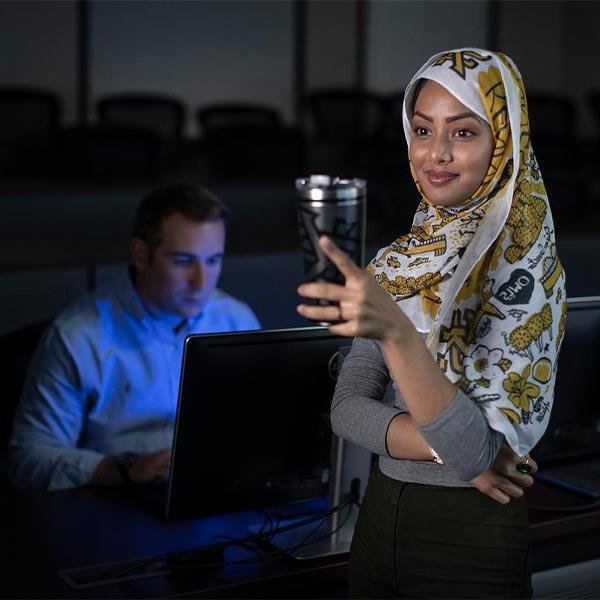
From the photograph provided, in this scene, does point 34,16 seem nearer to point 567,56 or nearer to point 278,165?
point 278,165

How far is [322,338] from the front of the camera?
6.30 ft

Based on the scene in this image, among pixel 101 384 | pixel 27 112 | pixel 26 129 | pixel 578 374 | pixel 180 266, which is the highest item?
pixel 27 112

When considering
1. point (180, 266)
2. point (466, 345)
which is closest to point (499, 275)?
point (466, 345)

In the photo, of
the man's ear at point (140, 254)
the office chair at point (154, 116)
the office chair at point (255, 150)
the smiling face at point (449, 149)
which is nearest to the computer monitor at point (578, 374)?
the smiling face at point (449, 149)

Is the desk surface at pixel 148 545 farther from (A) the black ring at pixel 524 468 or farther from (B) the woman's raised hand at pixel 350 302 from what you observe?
(B) the woman's raised hand at pixel 350 302

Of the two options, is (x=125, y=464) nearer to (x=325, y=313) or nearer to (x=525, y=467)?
(x=525, y=467)

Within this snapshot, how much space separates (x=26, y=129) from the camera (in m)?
7.85

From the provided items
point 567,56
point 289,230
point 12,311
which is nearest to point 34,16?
point 289,230

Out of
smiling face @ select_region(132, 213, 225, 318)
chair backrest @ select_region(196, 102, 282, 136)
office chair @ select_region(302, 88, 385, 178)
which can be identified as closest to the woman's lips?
smiling face @ select_region(132, 213, 225, 318)

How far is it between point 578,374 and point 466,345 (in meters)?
0.75

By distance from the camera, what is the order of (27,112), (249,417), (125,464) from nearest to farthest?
(249,417)
(125,464)
(27,112)

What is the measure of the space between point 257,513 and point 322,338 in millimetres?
392

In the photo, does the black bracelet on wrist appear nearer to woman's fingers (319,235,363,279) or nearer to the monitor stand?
the monitor stand

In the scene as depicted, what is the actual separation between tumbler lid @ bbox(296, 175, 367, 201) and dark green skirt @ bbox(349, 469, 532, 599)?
502 mm
